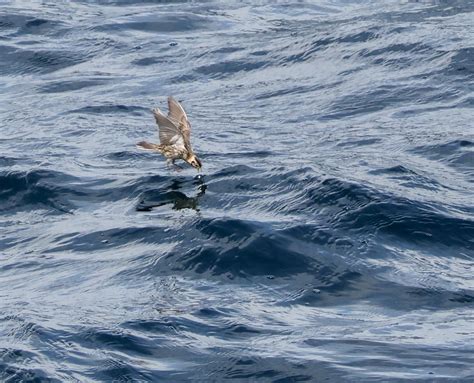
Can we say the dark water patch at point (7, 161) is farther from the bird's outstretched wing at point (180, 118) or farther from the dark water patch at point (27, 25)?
the dark water patch at point (27, 25)

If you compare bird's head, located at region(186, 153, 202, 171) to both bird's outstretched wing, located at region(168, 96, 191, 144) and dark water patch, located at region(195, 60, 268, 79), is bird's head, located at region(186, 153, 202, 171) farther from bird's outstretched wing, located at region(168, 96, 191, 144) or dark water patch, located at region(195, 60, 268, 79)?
dark water patch, located at region(195, 60, 268, 79)

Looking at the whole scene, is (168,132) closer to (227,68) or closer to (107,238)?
(107,238)

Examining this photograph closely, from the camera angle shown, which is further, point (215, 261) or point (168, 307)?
point (215, 261)

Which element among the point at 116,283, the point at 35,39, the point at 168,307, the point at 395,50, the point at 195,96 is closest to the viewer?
the point at 168,307

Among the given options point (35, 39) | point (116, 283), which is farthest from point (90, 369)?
point (35, 39)

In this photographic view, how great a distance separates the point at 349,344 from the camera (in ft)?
29.7

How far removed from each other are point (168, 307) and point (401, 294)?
1.78 metres

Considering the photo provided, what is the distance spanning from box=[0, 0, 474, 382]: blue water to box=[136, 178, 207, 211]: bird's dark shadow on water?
0.10ft

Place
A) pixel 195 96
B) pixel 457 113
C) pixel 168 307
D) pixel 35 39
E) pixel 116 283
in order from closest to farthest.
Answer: pixel 168 307, pixel 116 283, pixel 457 113, pixel 195 96, pixel 35 39

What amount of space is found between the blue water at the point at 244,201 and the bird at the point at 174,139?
0.32m

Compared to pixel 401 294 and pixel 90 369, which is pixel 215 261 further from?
pixel 90 369

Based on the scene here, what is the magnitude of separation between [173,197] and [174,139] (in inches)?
23.7

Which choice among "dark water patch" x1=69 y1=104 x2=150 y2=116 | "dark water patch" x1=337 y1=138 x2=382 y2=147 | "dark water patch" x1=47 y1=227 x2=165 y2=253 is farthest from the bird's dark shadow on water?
"dark water patch" x1=69 y1=104 x2=150 y2=116

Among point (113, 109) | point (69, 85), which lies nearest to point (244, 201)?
point (113, 109)
